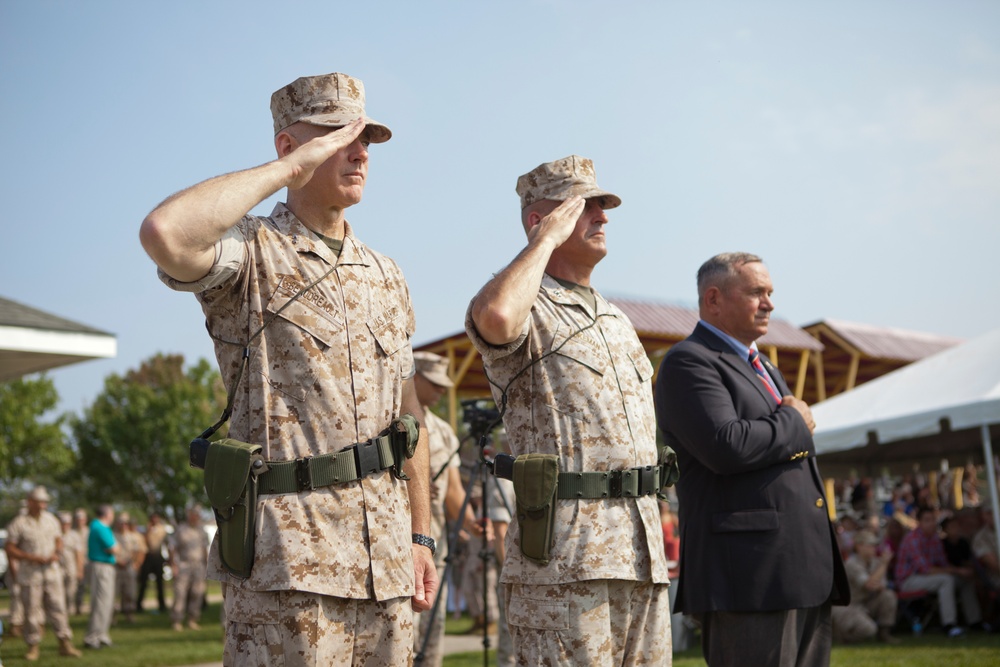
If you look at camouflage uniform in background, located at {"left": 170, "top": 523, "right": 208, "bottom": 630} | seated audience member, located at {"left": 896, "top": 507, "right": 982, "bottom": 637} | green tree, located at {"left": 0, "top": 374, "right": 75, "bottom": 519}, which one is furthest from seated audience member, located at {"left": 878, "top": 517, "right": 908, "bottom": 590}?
green tree, located at {"left": 0, "top": 374, "right": 75, "bottom": 519}

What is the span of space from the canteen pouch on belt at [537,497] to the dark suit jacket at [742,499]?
31.3 inches

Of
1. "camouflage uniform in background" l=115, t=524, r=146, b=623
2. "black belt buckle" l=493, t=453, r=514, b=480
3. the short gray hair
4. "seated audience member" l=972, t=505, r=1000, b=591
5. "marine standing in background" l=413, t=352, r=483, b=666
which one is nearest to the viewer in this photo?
"black belt buckle" l=493, t=453, r=514, b=480

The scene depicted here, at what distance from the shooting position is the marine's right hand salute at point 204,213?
2.26 metres

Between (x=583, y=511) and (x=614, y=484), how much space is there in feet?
0.48

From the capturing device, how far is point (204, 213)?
2.31 meters

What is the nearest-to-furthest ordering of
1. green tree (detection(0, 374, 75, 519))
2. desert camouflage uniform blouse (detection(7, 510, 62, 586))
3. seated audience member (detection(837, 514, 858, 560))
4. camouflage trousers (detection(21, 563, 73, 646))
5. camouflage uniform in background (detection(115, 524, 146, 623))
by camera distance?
1. camouflage trousers (detection(21, 563, 73, 646))
2. seated audience member (detection(837, 514, 858, 560))
3. desert camouflage uniform blouse (detection(7, 510, 62, 586))
4. camouflage uniform in background (detection(115, 524, 146, 623))
5. green tree (detection(0, 374, 75, 519))

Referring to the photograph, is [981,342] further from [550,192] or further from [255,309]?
[255,309]

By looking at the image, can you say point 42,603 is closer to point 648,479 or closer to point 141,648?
point 141,648

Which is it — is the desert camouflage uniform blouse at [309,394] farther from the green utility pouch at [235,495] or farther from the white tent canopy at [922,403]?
the white tent canopy at [922,403]

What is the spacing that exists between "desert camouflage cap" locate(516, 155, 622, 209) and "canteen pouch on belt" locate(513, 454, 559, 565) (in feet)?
3.63

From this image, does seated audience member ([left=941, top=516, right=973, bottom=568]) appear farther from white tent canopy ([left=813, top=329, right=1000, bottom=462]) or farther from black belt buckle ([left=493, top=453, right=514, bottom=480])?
black belt buckle ([left=493, top=453, right=514, bottom=480])

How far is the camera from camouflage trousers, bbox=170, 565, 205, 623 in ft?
53.1

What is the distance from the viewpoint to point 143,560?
66.5 ft

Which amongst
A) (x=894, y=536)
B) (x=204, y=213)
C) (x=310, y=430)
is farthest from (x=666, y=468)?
(x=894, y=536)
